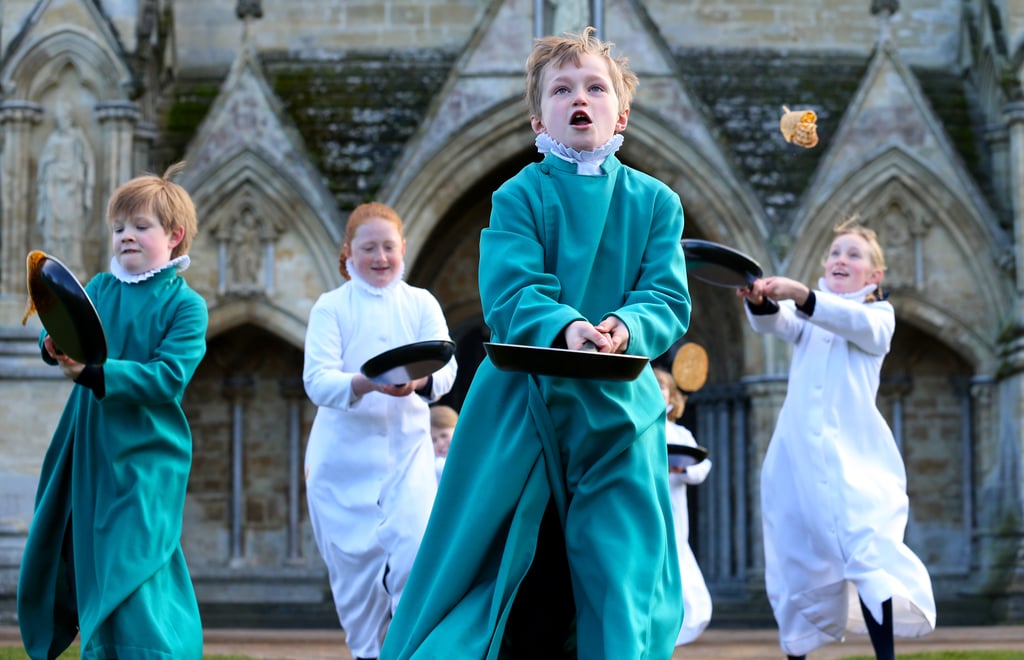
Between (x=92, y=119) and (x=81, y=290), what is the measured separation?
8.42 meters

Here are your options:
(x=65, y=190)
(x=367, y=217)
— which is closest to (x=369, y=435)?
(x=367, y=217)

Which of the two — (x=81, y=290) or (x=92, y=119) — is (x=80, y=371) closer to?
(x=81, y=290)

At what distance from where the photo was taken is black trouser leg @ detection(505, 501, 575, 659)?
4.14 meters

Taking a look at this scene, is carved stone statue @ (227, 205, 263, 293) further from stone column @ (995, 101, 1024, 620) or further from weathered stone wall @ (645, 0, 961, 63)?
stone column @ (995, 101, 1024, 620)

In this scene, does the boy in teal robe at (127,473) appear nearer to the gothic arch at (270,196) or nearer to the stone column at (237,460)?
the gothic arch at (270,196)

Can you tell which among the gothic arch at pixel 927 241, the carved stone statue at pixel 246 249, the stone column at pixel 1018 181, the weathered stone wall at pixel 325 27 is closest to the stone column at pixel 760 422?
the gothic arch at pixel 927 241

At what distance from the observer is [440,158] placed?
13.5m

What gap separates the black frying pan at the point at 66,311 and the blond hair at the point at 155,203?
18.8 inches

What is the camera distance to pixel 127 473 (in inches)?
209

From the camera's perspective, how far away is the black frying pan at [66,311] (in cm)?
496

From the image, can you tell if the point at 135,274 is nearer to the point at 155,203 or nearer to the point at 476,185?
the point at 155,203

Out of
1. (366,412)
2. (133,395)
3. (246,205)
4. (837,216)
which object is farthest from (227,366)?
(133,395)

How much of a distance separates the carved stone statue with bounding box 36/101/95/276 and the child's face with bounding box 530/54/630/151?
886 centimetres

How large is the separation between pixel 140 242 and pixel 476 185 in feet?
30.0
